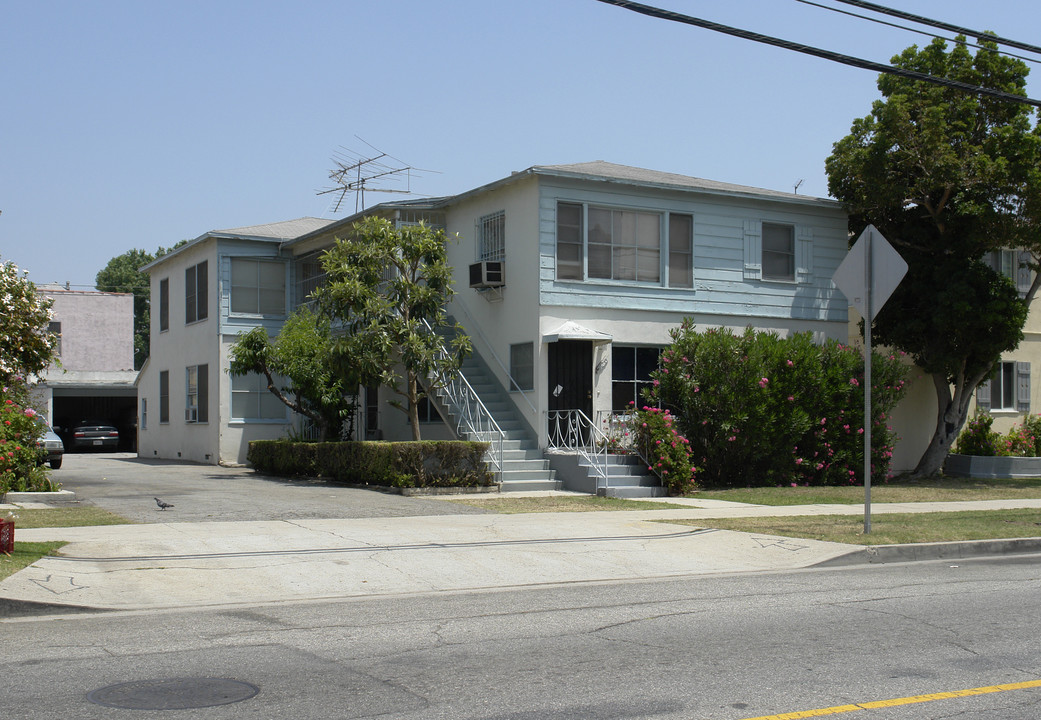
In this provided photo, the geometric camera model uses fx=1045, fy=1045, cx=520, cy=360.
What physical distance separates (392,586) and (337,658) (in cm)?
301

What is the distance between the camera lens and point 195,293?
30141mm

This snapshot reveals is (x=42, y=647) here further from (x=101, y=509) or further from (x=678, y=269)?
(x=678, y=269)

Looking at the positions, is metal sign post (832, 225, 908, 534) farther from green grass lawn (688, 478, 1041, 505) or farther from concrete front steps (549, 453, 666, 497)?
concrete front steps (549, 453, 666, 497)

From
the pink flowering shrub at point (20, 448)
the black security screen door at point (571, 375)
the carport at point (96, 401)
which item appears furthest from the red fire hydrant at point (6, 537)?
the carport at point (96, 401)

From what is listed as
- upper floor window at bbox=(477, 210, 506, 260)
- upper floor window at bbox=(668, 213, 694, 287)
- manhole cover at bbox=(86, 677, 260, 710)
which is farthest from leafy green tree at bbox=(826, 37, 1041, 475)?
manhole cover at bbox=(86, 677, 260, 710)

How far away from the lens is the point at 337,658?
6.89 m

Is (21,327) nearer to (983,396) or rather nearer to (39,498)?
(39,498)

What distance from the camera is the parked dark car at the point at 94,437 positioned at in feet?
138

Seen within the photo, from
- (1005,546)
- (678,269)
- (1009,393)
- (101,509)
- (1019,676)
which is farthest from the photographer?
(1009,393)

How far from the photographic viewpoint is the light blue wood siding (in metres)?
21.0

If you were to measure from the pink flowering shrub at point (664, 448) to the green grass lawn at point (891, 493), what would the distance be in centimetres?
36

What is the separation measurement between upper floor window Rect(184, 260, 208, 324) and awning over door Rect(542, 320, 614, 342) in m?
12.8

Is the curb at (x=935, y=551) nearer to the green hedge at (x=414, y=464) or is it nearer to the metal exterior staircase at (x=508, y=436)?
the metal exterior staircase at (x=508, y=436)

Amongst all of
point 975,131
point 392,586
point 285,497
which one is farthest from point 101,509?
point 975,131
